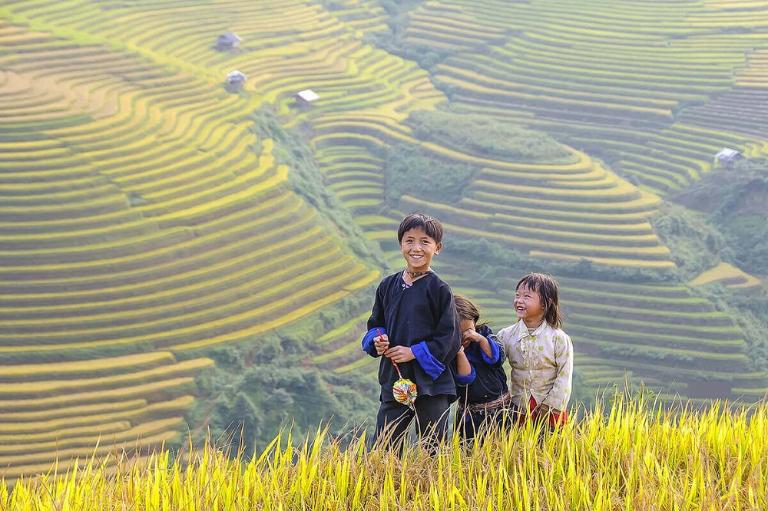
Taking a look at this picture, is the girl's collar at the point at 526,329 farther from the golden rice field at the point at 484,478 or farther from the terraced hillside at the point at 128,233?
the terraced hillside at the point at 128,233

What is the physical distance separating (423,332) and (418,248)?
0.96ft

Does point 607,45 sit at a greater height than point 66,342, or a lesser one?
greater

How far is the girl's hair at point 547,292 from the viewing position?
343 centimetres

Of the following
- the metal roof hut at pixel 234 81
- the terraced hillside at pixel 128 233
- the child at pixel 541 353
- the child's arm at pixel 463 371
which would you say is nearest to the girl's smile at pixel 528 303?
the child at pixel 541 353

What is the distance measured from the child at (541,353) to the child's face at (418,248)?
39cm

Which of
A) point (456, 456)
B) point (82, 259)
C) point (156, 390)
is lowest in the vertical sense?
point (156, 390)

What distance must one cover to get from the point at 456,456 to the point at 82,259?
1480 cm

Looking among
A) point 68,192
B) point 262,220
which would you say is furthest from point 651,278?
point 68,192

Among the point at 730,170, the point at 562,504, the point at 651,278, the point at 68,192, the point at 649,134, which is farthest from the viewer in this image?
the point at 649,134

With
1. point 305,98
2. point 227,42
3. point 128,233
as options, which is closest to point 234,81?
point 305,98

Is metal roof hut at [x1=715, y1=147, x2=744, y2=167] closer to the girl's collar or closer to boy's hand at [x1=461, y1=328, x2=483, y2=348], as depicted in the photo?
the girl's collar

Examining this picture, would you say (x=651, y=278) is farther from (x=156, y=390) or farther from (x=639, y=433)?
(x=639, y=433)

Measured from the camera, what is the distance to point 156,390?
577 inches

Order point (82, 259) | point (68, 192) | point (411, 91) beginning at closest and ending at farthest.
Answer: point (82, 259) < point (68, 192) < point (411, 91)
